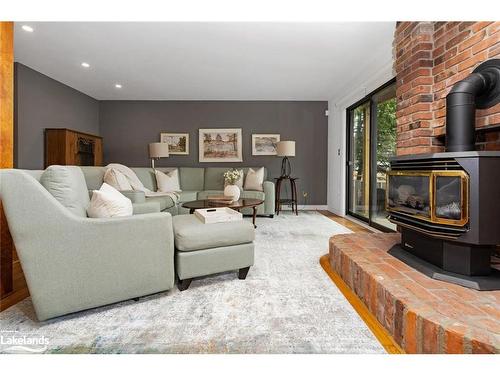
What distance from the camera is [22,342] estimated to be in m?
1.30

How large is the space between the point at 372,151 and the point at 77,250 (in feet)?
12.8

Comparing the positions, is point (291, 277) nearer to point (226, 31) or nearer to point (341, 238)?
point (341, 238)

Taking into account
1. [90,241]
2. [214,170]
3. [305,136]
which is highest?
[305,136]

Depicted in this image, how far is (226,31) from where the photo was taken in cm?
293

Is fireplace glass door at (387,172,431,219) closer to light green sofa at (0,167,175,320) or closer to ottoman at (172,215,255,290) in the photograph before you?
ottoman at (172,215,255,290)

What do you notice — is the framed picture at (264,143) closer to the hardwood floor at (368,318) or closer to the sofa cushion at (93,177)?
the sofa cushion at (93,177)

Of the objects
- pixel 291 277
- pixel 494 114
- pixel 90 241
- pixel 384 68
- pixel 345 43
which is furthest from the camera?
pixel 384 68

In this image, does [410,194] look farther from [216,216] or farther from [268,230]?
[268,230]

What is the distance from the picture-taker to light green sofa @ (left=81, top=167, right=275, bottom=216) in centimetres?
331

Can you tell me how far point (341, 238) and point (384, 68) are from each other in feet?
7.99

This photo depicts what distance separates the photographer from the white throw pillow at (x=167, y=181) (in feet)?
16.3

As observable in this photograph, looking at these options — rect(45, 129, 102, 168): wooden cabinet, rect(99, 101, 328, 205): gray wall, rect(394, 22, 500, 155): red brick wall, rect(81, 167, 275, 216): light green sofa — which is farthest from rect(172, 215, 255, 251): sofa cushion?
rect(99, 101, 328, 205): gray wall

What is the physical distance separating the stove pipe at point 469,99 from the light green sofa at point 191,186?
2.97 meters
